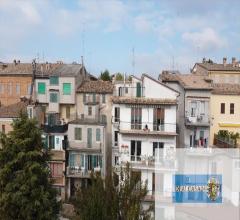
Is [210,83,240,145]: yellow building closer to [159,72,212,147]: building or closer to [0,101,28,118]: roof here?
[159,72,212,147]: building

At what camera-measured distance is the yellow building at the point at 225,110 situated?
142 ft

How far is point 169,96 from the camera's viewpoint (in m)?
38.2

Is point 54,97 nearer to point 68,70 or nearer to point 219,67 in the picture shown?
point 68,70

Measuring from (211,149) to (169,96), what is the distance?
628 cm

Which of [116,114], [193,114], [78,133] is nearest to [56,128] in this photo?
[78,133]

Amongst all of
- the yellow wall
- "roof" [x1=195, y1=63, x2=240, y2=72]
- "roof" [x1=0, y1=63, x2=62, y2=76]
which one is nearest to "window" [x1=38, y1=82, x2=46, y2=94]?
"roof" [x1=0, y1=63, x2=62, y2=76]

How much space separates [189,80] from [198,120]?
4.44 metres

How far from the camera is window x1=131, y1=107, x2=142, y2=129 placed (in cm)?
3862

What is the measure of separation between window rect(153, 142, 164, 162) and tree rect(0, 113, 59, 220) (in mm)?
12578

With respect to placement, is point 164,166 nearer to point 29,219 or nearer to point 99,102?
point 99,102

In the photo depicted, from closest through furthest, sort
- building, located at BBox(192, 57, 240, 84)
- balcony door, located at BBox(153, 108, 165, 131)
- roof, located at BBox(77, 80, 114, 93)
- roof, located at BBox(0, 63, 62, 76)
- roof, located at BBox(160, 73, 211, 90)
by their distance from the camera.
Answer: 1. balcony door, located at BBox(153, 108, 165, 131)
2. roof, located at BBox(160, 73, 211, 90)
3. roof, located at BBox(77, 80, 114, 93)
4. building, located at BBox(192, 57, 240, 84)
5. roof, located at BBox(0, 63, 62, 76)

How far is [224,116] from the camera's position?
43.6 m

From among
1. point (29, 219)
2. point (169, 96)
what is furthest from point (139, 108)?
point (29, 219)

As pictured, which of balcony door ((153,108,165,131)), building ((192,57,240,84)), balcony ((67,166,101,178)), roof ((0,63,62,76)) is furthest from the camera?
roof ((0,63,62,76))
